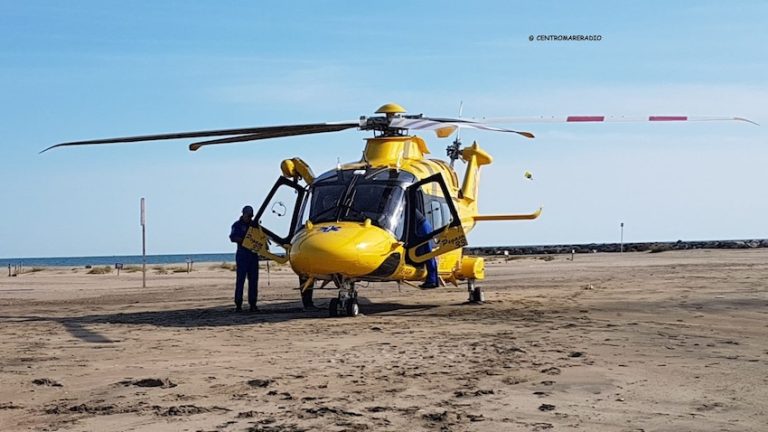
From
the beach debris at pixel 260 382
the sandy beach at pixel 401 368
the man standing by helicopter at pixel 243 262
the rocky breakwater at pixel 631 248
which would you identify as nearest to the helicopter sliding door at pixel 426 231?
the sandy beach at pixel 401 368

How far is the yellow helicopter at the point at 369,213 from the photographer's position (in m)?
13.8

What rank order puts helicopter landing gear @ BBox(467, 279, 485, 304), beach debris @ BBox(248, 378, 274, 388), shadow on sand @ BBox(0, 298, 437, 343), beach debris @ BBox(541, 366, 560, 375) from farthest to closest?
helicopter landing gear @ BBox(467, 279, 485, 304) < shadow on sand @ BBox(0, 298, 437, 343) < beach debris @ BBox(541, 366, 560, 375) < beach debris @ BBox(248, 378, 274, 388)

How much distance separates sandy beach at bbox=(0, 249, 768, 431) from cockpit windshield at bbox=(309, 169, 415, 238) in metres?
1.57

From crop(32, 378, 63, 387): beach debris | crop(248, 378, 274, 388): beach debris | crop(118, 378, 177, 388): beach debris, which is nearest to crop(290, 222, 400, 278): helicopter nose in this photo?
crop(248, 378, 274, 388): beach debris

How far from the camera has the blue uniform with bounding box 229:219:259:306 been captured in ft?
54.4

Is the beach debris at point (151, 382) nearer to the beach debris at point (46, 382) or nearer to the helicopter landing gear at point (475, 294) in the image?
the beach debris at point (46, 382)

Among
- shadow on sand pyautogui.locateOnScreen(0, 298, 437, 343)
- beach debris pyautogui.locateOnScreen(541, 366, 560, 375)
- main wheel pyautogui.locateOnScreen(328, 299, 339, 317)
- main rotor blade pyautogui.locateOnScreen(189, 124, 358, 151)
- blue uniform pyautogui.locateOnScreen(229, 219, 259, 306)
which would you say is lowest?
beach debris pyautogui.locateOnScreen(541, 366, 560, 375)

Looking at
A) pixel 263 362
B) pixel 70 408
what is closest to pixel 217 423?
pixel 70 408

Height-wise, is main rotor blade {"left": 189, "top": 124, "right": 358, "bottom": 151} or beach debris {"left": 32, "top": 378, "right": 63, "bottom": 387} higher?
main rotor blade {"left": 189, "top": 124, "right": 358, "bottom": 151}

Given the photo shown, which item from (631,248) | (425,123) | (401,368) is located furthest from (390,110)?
(631,248)

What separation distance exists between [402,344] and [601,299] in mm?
7601

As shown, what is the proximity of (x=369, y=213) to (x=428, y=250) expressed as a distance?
4.32 ft

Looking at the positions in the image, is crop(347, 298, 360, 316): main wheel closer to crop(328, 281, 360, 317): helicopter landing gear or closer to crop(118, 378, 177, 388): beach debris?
crop(328, 281, 360, 317): helicopter landing gear

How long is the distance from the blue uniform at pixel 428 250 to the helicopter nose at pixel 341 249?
1026 mm
